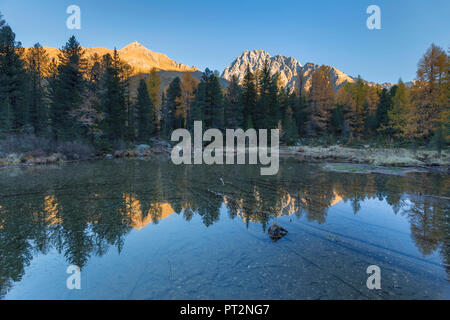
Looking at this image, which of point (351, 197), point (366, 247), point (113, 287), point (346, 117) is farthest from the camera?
point (346, 117)

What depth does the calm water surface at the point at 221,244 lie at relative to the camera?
4.25m

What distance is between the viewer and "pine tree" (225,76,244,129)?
Result: 4872 centimetres

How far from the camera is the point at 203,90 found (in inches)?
1843

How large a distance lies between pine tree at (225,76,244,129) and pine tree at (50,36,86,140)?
2851 centimetres

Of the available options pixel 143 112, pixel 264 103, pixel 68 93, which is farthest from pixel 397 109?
pixel 68 93

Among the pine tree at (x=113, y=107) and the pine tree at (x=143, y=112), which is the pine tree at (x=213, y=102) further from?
the pine tree at (x=113, y=107)

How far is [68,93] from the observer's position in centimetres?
3056

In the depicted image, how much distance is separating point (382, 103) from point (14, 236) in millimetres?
59593

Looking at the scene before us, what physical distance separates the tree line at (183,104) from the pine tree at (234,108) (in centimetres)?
23

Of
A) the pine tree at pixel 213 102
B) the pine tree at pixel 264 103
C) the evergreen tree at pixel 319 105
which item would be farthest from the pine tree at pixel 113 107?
the evergreen tree at pixel 319 105

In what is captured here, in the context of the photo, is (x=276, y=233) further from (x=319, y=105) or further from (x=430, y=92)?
(x=319, y=105)

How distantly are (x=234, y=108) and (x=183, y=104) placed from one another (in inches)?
478
